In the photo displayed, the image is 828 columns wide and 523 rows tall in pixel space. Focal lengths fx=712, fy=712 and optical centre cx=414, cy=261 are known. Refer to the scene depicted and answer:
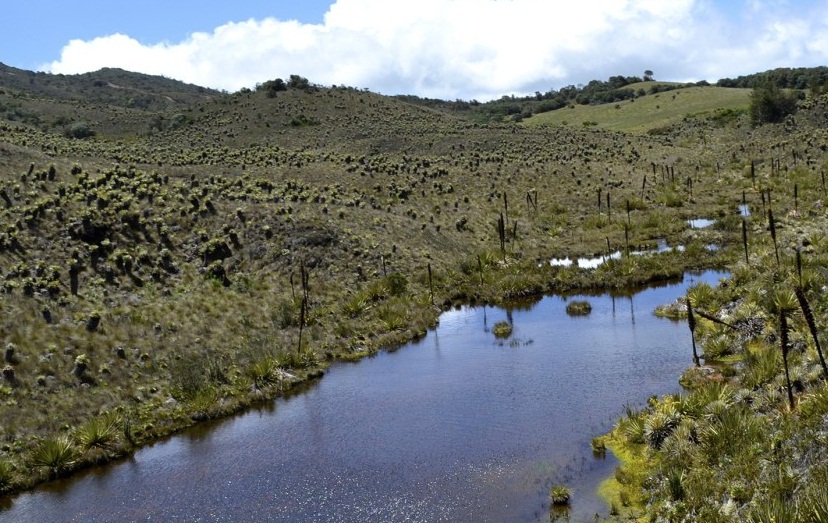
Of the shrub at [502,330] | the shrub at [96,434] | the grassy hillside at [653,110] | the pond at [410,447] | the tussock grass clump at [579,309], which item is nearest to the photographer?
the pond at [410,447]

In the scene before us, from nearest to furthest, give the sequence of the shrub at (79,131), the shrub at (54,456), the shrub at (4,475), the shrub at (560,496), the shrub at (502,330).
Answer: the shrub at (560,496)
the shrub at (4,475)
the shrub at (54,456)
the shrub at (502,330)
the shrub at (79,131)

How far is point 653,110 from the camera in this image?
537 ft

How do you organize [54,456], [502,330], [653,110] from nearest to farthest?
[54,456], [502,330], [653,110]

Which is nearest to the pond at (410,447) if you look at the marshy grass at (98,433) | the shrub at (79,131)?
the marshy grass at (98,433)

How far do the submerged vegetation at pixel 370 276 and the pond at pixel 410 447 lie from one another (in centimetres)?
156

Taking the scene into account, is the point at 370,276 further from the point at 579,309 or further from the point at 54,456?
the point at 54,456

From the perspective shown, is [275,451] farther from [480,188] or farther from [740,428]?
[480,188]

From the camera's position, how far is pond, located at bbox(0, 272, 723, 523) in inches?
934

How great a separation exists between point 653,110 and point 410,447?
153 metres

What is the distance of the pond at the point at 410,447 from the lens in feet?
77.8

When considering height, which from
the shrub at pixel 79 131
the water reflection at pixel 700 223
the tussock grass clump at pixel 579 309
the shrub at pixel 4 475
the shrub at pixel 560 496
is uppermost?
the shrub at pixel 79 131

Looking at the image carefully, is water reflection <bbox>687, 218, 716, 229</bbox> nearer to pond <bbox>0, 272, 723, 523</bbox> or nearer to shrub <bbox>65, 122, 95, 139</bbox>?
pond <bbox>0, 272, 723, 523</bbox>

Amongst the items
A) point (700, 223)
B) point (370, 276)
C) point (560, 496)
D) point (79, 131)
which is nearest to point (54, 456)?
point (560, 496)

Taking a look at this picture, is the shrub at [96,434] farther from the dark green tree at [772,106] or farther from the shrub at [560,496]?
the dark green tree at [772,106]
